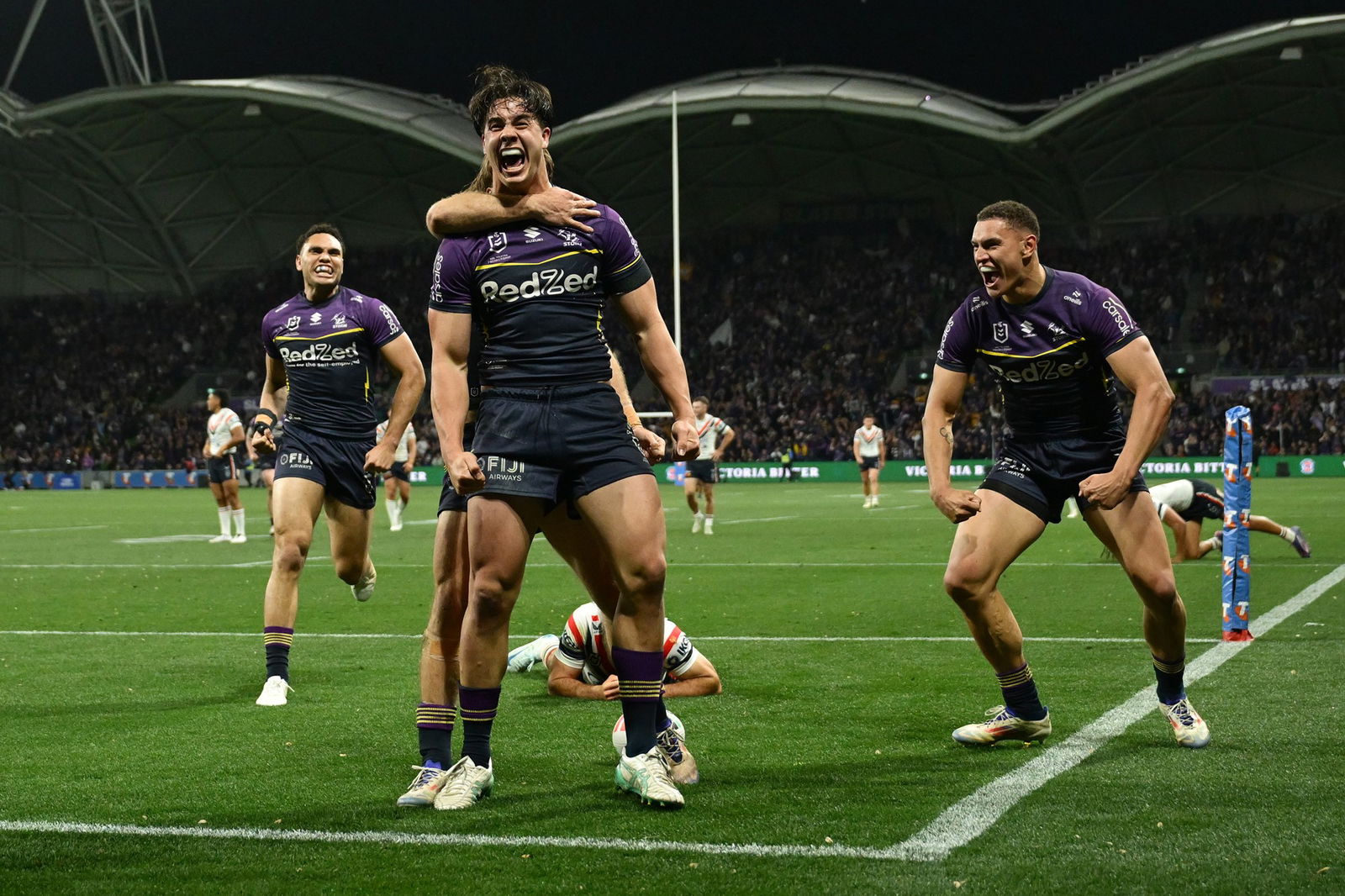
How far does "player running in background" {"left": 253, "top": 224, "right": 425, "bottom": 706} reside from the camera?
8.05 metres

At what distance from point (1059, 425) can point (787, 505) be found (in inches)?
970

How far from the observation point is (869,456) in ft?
98.7

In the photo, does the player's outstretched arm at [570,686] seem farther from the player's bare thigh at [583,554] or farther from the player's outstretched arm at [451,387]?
the player's outstretched arm at [451,387]

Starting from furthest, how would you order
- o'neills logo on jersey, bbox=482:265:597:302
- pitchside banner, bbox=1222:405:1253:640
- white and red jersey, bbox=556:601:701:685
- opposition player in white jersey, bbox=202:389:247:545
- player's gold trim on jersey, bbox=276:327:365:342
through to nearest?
opposition player in white jersey, bbox=202:389:247:545, pitchside banner, bbox=1222:405:1253:640, player's gold trim on jersey, bbox=276:327:365:342, white and red jersey, bbox=556:601:701:685, o'neills logo on jersey, bbox=482:265:597:302

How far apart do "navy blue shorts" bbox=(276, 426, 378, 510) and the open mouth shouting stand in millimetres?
3291

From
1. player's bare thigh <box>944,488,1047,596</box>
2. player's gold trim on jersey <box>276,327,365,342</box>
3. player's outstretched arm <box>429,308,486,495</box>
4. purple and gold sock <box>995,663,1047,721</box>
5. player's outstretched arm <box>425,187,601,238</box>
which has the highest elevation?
player's outstretched arm <box>425,187,601,238</box>

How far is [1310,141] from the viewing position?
2000 inches

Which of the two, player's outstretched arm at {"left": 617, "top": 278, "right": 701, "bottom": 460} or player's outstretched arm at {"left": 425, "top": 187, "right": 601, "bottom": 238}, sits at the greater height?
player's outstretched arm at {"left": 425, "top": 187, "right": 601, "bottom": 238}

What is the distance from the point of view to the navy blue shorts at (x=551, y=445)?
505cm

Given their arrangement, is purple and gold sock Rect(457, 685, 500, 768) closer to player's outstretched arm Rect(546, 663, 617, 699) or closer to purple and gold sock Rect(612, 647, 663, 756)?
purple and gold sock Rect(612, 647, 663, 756)

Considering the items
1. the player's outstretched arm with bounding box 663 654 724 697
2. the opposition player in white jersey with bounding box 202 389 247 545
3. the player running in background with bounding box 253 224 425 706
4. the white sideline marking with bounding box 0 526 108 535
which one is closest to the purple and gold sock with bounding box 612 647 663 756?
the player's outstretched arm with bounding box 663 654 724 697

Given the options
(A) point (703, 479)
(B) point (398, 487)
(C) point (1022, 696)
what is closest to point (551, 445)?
(C) point (1022, 696)

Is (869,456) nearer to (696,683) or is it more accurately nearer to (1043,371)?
(696,683)

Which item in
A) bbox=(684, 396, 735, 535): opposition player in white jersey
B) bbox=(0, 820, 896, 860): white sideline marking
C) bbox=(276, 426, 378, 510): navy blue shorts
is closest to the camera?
bbox=(0, 820, 896, 860): white sideline marking
